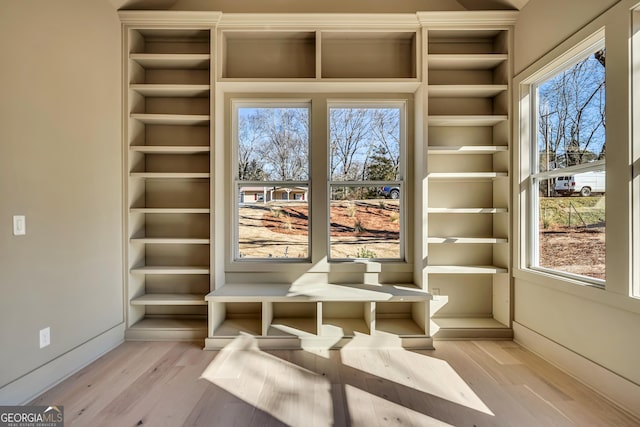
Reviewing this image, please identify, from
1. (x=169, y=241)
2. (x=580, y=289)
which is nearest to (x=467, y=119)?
(x=580, y=289)

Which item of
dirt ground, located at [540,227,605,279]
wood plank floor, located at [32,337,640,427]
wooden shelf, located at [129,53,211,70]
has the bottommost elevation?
wood plank floor, located at [32,337,640,427]

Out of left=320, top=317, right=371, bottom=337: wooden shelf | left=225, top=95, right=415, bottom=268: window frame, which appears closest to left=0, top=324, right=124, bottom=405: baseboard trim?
left=225, top=95, right=415, bottom=268: window frame

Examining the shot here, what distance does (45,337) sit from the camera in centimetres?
201

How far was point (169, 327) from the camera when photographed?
2.79m

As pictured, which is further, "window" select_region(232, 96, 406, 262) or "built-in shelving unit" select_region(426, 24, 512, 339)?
"window" select_region(232, 96, 406, 262)

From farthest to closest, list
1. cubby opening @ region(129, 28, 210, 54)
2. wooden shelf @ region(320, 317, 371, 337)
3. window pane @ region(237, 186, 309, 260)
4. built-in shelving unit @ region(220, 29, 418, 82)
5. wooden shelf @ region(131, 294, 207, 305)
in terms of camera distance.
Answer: window pane @ region(237, 186, 309, 260), built-in shelving unit @ region(220, 29, 418, 82), cubby opening @ region(129, 28, 210, 54), wooden shelf @ region(131, 294, 207, 305), wooden shelf @ region(320, 317, 371, 337)

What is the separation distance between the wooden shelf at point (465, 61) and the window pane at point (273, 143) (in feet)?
4.28

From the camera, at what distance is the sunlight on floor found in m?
1.76

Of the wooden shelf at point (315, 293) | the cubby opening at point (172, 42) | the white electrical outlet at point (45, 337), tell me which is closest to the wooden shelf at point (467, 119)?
the wooden shelf at point (315, 293)

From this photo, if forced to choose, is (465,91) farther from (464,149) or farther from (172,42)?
(172,42)

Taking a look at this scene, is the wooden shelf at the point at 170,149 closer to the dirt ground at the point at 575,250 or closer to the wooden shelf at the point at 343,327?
the wooden shelf at the point at 343,327

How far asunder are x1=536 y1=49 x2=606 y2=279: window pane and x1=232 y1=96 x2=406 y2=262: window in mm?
1182

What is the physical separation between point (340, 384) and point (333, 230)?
1.43m

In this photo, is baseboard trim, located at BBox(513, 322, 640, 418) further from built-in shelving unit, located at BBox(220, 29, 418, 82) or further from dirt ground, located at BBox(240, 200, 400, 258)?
built-in shelving unit, located at BBox(220, 29, 418, 82)
